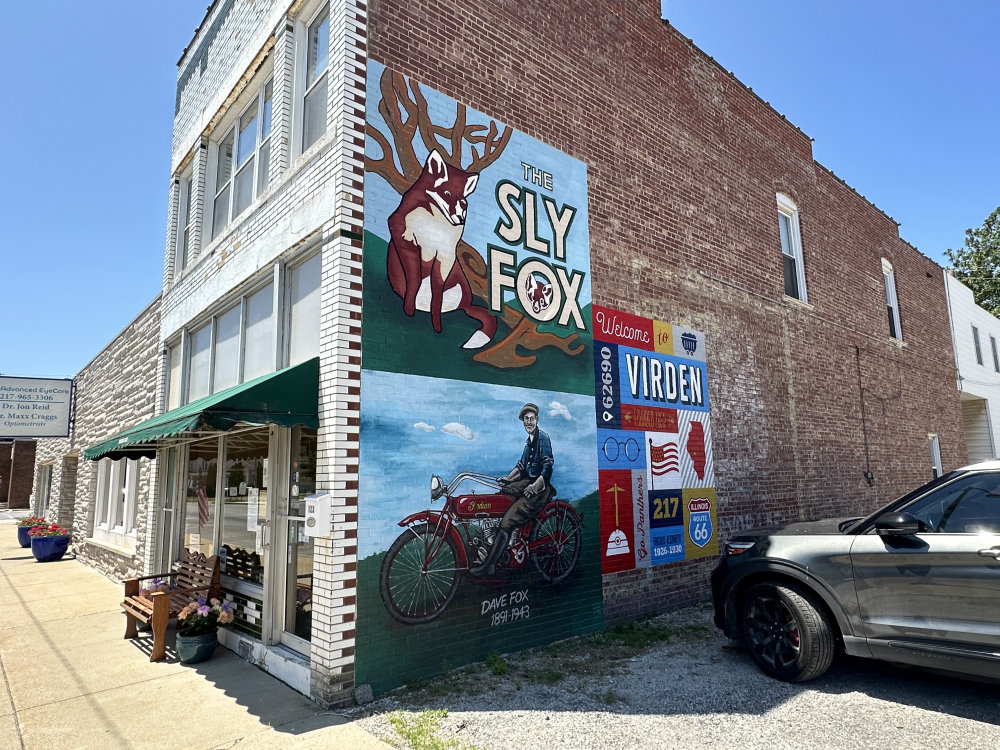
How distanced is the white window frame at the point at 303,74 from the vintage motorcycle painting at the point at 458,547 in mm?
4134

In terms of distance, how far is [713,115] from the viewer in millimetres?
10633

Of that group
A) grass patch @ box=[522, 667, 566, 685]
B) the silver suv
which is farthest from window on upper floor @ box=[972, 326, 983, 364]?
grass patch @ box=[522, 667, 566, 685]

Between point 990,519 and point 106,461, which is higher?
point 106,461

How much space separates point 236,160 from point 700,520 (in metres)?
8.26

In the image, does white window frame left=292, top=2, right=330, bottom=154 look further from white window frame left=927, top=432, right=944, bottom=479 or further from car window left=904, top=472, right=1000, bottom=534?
white window frame left=927, top=432, right=944, bottom=479

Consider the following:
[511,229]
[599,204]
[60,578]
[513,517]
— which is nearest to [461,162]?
[511,229]

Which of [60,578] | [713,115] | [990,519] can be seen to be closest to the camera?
[990,519]

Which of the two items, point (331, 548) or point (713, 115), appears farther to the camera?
point (713, 115)

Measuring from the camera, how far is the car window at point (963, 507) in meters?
4.64

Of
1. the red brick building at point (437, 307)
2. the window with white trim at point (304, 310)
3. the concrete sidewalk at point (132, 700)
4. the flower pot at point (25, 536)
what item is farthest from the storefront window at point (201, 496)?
the flower pot at point (25, 536)

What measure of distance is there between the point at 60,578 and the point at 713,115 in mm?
14878

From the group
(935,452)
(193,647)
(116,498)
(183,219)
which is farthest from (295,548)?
(935,452)

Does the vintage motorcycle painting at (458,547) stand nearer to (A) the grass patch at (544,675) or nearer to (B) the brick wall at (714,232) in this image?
(A) the grass patch at (544,675)

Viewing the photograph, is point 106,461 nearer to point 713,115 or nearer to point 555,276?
point 555,276
